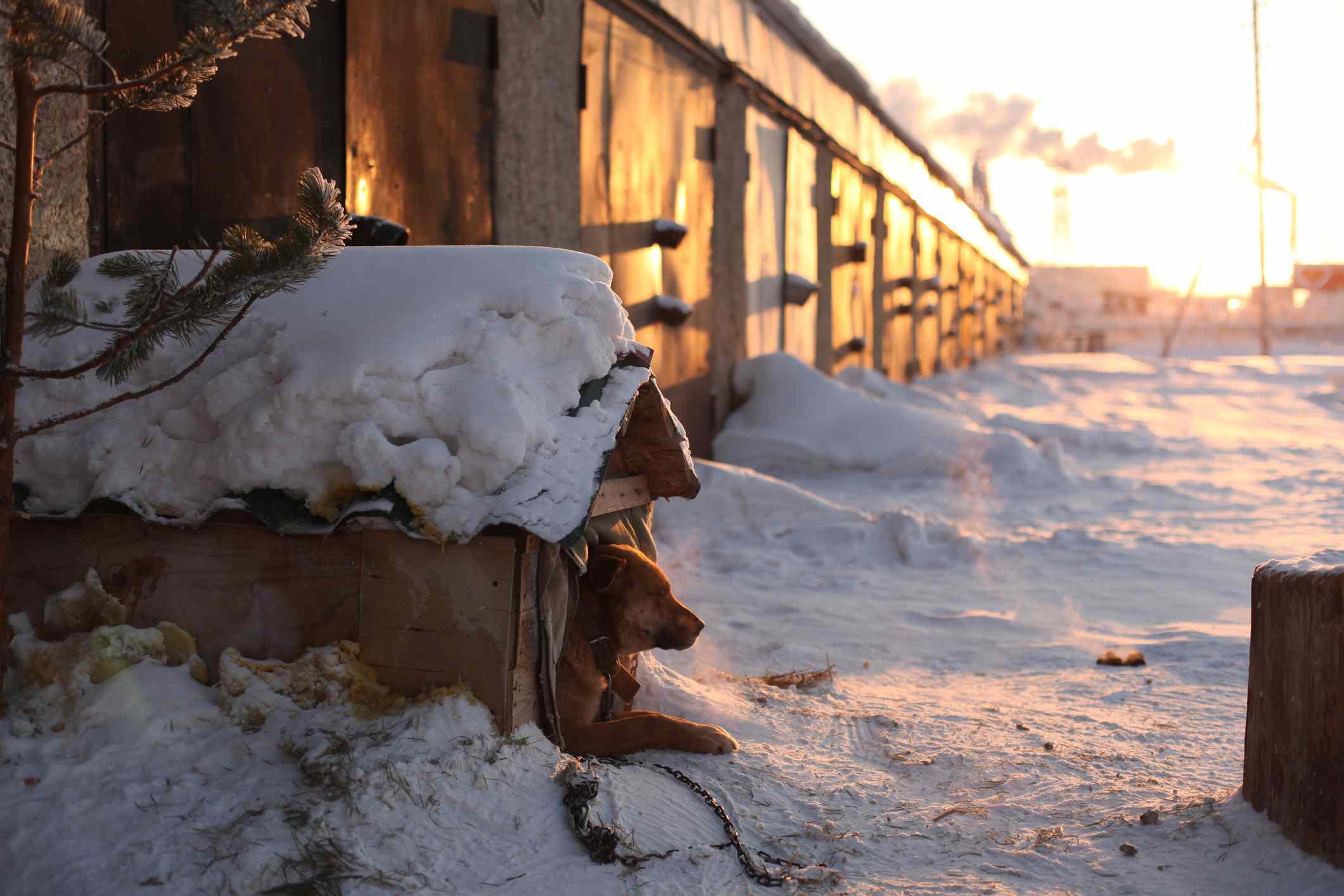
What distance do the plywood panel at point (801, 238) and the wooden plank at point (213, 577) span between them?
8.96 meters

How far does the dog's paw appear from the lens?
306cm

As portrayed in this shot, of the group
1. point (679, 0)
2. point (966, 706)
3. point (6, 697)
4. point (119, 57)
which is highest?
point (679, 0)

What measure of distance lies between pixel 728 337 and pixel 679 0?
2.87 meters

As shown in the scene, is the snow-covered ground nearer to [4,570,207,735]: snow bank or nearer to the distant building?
[4,570,207,735]: snow bank

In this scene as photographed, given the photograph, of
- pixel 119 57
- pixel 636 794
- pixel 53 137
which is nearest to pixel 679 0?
pixel 119 57

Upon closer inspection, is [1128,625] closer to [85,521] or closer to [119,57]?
[85,521]

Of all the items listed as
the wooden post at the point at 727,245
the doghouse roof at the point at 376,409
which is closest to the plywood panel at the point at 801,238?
the wooden post at the point at 727,245

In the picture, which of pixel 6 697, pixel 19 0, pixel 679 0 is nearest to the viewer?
pixel 19 0

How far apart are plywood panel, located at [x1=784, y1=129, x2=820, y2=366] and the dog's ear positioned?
331 inches

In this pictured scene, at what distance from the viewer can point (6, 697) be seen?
2.56m

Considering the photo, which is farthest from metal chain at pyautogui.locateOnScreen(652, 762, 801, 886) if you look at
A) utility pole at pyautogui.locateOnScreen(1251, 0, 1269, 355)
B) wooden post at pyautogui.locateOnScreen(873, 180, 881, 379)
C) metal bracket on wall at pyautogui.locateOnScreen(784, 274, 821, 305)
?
utility pole at pyautogui.locateOnScreen(1251, 0, 1269, 355)

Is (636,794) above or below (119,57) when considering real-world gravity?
below

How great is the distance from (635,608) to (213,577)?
1110 mm

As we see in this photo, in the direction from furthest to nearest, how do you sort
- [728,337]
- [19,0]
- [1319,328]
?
[1319,328]
[728,337]
[19,0]
